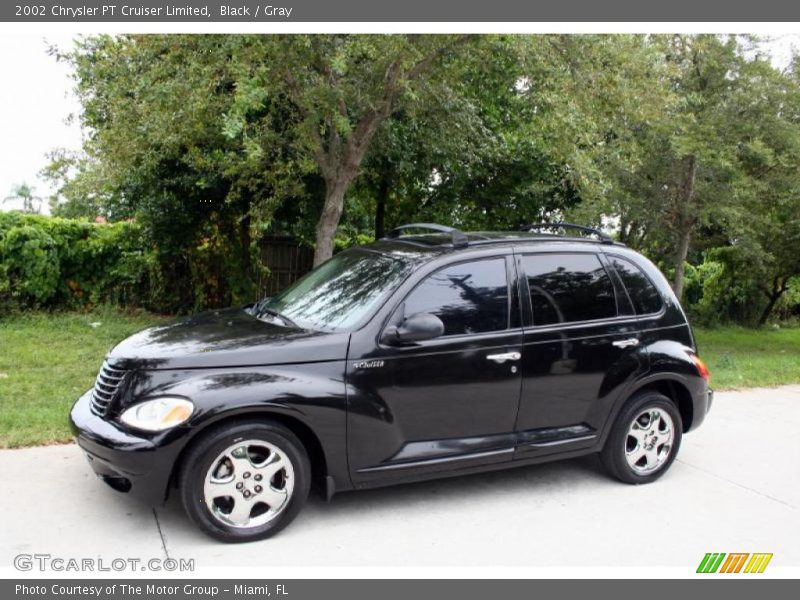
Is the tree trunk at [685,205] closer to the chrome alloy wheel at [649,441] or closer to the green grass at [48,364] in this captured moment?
the chrome alloy wheel at [649,441]

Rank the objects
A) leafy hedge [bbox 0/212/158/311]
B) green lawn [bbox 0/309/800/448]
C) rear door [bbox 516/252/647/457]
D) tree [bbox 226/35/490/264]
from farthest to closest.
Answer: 1. leafy hedge [bbox 0/212/158/311]
2. tree [bbox 226/35/490/264]
3. green lawn [bbox 0/309/800/448]
4. rear door [bbox 516/252/647/457]

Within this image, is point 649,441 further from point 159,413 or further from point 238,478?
point 159,413

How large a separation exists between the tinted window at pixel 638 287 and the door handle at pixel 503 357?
1.16 metres

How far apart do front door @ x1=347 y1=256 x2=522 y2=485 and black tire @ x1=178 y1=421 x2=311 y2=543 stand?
34cm

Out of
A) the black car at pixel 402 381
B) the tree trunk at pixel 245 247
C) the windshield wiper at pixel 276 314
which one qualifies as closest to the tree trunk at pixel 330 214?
the black car at pixel 402 381

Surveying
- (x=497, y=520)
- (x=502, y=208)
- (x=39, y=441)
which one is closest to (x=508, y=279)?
(x=497, y=520)

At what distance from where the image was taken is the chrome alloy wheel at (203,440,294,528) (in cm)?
416

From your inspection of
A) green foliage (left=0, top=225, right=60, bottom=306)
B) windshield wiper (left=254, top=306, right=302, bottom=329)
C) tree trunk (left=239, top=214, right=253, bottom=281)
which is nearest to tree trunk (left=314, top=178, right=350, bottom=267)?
windshield wiper (left=254, top=306, right=302, bottom=329)

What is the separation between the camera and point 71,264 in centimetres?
1188

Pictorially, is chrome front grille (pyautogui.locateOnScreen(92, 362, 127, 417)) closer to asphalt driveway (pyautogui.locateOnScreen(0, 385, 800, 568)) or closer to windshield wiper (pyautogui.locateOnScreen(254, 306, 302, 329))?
asphalt driveway (pyautogui.locateOnScreen(0, 385, 800, 568))

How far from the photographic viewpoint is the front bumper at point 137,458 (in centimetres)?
402

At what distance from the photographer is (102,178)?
883cm

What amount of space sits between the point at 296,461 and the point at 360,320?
94 cm

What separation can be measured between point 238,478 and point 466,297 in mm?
1835
